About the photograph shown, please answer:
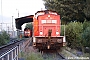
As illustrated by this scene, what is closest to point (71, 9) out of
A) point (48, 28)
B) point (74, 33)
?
point (74, 33)

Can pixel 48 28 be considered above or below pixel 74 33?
above

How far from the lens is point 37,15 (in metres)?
19.8

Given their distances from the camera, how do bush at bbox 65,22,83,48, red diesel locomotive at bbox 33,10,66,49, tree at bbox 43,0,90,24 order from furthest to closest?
1. tree at bbox 43,0,90,24
2. bush at bbox 65,22,83,48
3. red diesel locomotive at bbox 33,10,66,49

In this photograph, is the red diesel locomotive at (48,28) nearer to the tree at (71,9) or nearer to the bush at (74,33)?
the bush at (74,33)

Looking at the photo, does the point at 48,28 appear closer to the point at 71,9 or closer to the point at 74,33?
the point at 74,33

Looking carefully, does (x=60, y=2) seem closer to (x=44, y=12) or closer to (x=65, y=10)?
(x=65, y=10)

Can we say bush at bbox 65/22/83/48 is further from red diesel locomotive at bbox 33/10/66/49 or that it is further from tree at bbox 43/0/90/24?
tree at bbox 43/0/90/24

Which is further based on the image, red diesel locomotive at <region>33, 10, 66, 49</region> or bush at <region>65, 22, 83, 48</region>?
bush at <region>65, 22, 83, 48</region>

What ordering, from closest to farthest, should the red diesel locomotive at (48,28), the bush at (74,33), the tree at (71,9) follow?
the red diesel locomotive at (48,28) → the bush at (74,33) → the tree at (71,9)

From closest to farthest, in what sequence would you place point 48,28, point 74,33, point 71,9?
point 48,28 < point 74,33 < point 71,9

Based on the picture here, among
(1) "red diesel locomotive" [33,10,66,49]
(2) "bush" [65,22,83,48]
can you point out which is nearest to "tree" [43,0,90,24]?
(2) "bush" [65,22,83,48]

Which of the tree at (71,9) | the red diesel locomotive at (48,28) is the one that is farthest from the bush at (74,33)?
the tree at (71,9)

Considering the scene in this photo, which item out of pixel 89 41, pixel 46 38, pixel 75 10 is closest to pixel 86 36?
pixel 89 41

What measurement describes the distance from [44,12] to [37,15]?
0.70 m
